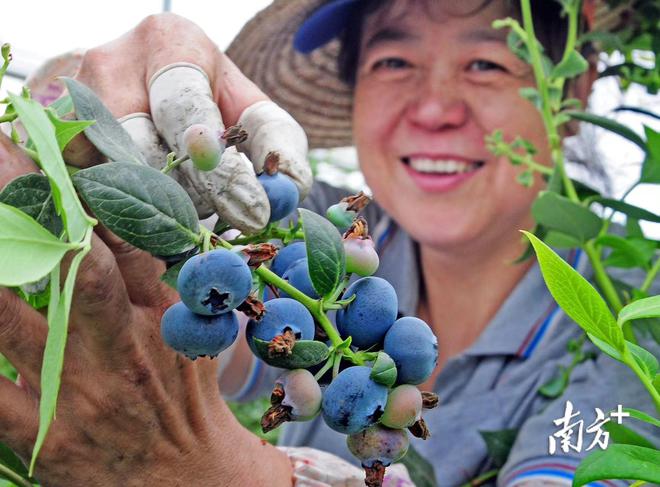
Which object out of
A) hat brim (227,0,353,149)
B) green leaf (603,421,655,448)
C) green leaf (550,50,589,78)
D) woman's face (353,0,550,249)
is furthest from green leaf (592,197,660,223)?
hat brim (227,0,353,149)

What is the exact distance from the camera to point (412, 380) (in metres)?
0.37

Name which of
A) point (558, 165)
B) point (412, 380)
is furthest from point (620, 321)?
point (558, 165)

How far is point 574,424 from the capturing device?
98 cm

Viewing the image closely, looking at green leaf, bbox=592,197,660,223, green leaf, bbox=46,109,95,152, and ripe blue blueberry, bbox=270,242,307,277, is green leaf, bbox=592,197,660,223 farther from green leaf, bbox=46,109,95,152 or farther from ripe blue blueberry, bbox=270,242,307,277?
green leaf, bbox=46,109,95,152

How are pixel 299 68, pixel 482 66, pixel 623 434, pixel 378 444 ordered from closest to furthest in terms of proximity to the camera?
pixel 378 444
pixel 623 434
pixel 482 66
pixel 299 68

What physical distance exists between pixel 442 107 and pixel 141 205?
1017mm

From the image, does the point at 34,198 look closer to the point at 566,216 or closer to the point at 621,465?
the point at 621,465

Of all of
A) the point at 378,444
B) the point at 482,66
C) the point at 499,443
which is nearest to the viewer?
the point at 378,444

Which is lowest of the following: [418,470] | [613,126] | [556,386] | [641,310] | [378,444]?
[418,470]

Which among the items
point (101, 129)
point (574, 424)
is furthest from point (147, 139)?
point (574, 424)

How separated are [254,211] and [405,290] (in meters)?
1.06

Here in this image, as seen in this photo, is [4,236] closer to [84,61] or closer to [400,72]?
[84,61]

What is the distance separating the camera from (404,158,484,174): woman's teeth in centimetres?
135

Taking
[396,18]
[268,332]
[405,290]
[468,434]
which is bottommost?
[468,434]
